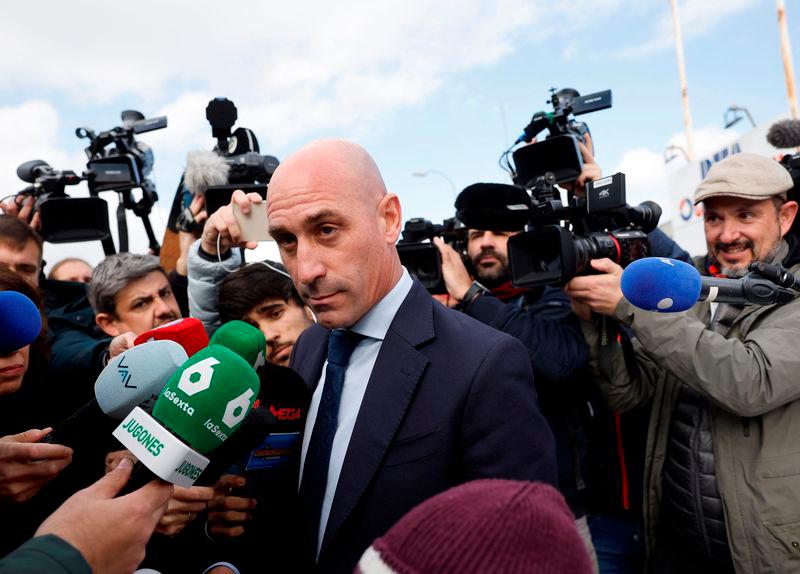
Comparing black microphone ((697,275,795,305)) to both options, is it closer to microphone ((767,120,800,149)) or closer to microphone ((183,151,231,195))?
microphone ((183,151,231,195))

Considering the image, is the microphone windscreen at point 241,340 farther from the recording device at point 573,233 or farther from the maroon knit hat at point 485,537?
the recording device at point 573,233

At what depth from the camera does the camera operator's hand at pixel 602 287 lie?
81.3 inches

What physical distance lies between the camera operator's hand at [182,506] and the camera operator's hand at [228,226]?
107 cm

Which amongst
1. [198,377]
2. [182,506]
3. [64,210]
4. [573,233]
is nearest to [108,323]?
[64,210]

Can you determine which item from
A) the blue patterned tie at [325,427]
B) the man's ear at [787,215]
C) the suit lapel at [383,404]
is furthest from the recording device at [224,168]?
the man's ear at [787,215]

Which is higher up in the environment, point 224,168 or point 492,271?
point 224,168

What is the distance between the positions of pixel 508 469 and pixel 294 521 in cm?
57

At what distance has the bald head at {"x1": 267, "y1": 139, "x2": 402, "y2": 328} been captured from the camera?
4.58 feet

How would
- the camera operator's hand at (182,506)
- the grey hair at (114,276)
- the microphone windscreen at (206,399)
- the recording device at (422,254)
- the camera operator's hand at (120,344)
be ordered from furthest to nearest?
the recording device at (422,254)
the grey hair at (114,276)
the camera operator's hand at (120,344)
the camera operator's hand at (182,506)
the microphone windscreen at (206,399)

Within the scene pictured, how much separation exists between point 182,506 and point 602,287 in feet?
5.03

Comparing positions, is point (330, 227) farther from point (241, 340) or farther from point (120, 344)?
point (120, 344)

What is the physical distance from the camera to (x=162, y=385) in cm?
113

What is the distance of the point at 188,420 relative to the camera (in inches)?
39.1

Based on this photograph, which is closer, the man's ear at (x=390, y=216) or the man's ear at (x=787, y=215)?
the man's ear at (x=390, y=216)
